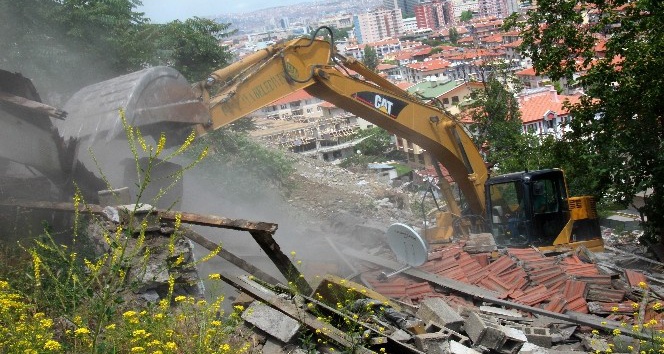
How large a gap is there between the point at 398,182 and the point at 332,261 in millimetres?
25477

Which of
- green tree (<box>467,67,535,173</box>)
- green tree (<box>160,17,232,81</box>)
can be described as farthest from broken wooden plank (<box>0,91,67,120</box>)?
green tree (<box>467,67,535,173</box>)

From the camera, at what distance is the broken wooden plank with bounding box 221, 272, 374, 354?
18.0ft

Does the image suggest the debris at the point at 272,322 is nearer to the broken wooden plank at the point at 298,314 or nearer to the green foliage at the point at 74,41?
the broken wooden plank at the point at 298,314

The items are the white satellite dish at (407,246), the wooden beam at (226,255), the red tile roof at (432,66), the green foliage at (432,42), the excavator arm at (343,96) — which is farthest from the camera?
the green foliage at (432,42)

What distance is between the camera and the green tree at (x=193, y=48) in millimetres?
21578

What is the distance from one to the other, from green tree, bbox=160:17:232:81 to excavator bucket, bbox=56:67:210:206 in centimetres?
1282

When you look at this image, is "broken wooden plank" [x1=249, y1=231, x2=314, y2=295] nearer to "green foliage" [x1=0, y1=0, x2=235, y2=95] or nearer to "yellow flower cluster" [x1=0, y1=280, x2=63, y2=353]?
"yellow flower cluster" [x1=0, y1=280, x2=63, y2=353]

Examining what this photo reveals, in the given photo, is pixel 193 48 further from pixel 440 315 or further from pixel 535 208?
pixel 440 315

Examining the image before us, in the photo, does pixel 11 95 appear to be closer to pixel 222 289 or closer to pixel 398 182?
pixel 222 289

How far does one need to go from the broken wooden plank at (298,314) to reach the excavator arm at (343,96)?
2984 millimetres

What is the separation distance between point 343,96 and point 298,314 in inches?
187

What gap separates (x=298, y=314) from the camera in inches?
228

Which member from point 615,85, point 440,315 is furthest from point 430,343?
point 615,85

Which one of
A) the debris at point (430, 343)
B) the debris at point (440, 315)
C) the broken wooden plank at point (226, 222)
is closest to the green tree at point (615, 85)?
the debris at point (440, 315)
